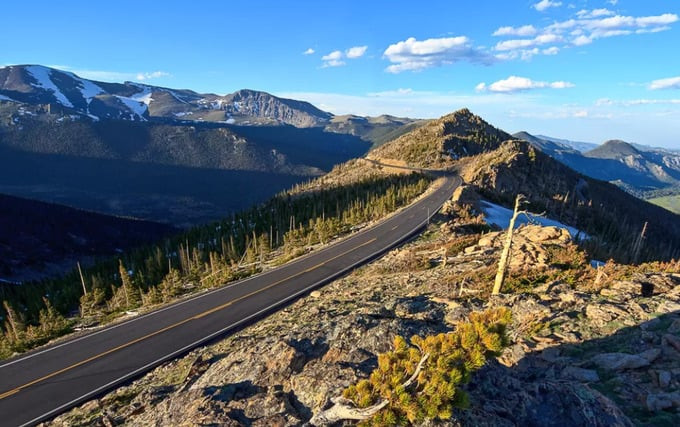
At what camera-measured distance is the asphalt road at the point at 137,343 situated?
17719mm

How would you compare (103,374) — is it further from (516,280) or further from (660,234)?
(660,234)

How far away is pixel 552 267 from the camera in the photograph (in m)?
21.5

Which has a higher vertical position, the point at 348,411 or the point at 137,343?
the point at 348,411

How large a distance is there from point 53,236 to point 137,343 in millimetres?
133065

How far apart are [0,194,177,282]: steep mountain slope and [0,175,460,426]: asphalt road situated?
9882 centimetres

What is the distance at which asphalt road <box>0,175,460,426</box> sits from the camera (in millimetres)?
17719

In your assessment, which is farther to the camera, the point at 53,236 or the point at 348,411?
the point at 53,236

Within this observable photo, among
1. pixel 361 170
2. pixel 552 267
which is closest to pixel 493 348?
pixel 552 267

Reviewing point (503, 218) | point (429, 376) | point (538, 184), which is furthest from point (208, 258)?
point (538, 184)

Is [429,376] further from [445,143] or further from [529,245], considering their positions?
[445,143]

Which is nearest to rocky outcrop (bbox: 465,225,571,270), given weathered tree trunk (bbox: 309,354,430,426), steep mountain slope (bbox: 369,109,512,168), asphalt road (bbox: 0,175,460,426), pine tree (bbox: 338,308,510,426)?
asphalt road (bbox: 0,175,460,426)

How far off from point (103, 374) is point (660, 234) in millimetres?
114764

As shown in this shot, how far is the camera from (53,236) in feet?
418

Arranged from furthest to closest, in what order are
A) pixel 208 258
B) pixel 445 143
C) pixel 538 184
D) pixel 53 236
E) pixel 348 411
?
1. pixel 53 236
2. pixel 445 143
3. pixel 538 184
4. pixel 208 258
5. pixel 348 411
